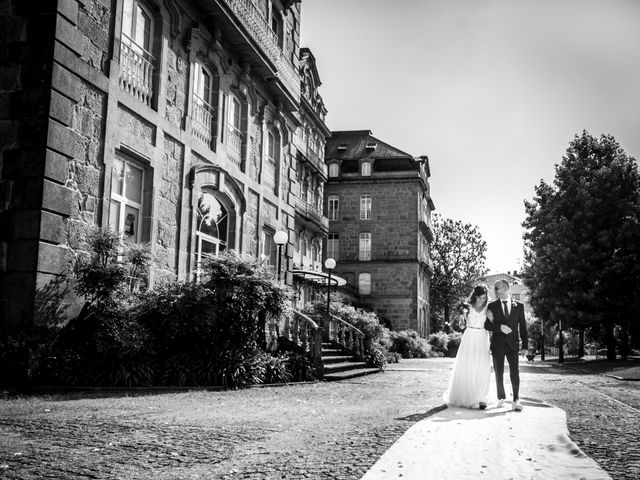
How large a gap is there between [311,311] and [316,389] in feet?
28.2

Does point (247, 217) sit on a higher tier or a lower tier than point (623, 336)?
higher

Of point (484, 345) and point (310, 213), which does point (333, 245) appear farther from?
point (484, 345)

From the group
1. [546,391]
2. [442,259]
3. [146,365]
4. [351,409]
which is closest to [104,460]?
[351,409]

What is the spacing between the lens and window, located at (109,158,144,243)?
522 inches

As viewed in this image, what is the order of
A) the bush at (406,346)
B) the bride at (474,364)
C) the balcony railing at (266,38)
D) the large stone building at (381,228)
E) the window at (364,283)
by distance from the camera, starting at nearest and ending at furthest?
the bride at (474,364)
the balcony railing at (266,38)
the bush at (406,346)
the large stone building at (381,228)
the window at (364,283)

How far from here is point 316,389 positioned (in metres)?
12.5

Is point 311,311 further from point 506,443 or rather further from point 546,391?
point 506,443

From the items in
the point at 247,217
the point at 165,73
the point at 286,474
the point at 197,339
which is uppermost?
the point at 165,73

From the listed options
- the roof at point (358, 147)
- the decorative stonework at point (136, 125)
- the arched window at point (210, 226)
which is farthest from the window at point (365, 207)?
the decorative stonework at point (136, 125)

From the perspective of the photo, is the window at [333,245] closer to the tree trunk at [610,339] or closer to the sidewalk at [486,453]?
the tree trunk at [610,339]

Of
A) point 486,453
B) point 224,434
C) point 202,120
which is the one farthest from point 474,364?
point 202,120

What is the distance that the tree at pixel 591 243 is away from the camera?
3036 cm

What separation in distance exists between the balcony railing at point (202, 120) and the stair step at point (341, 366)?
6.49m

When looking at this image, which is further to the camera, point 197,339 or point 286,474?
point 197,339
